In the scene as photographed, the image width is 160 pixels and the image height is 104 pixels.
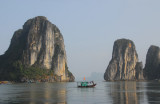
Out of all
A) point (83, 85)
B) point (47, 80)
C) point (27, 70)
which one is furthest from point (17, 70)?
point (83, 85)

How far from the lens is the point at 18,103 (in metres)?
40.7

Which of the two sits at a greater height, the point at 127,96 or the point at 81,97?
the point at 127,96

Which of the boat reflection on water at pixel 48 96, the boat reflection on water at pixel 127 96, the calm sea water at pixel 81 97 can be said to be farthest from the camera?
the boat reflection on water at pixel 48 96

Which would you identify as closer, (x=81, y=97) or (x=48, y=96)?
(x=81, y=97)

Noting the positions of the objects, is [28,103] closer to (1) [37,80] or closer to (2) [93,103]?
(2) [93,103]

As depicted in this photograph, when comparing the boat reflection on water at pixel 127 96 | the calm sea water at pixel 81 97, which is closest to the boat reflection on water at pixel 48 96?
the calm sea water at pixel 81 97

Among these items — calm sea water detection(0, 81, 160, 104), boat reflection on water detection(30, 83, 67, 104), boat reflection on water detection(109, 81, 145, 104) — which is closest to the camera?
boat reflection on water detection(109, 81, 145, 104)

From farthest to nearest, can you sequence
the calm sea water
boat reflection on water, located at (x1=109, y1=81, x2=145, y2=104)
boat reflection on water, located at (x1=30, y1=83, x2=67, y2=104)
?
1. boat reflection on water, located at (x1=30, y1=83, x2=67, y2=104)
2. the calm sea water
3. boat reflection on water, located at (x1=109, y1=81, x2=145, y2=104)

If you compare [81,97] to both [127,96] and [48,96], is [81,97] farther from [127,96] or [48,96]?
[127,96]

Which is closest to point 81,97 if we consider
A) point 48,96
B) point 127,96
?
point 48,96

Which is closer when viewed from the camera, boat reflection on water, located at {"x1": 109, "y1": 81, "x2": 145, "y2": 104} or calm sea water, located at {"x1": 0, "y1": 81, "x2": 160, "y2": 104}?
boat reflection on water, located at {"x1": 109, "y1": 81, "x2": 145, "y2": 104}

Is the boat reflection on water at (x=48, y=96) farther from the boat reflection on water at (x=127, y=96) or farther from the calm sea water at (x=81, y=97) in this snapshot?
the boat reflection on water at (x=127, y=96)

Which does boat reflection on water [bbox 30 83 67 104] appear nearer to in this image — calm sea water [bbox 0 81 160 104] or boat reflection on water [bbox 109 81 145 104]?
calm sea water [bbox 0 81 160 104]

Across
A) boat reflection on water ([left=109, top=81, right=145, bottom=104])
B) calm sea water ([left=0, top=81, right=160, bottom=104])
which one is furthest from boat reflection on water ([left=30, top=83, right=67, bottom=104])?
boat reflection on water ([left=109, top=81, right=145, bottom=104])
